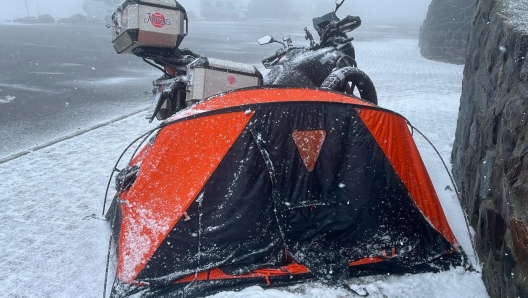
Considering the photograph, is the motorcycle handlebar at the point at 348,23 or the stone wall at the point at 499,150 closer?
the stone wall at the point at 499,150

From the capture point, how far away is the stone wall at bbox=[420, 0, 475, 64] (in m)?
14.3

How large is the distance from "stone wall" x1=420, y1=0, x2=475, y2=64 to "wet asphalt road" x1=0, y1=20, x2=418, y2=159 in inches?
253

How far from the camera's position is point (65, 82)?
11836 mm

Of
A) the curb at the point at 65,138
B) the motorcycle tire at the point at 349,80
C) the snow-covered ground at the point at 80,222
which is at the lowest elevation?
the curb at the point at 65,138

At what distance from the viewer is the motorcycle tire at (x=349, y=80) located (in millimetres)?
4758

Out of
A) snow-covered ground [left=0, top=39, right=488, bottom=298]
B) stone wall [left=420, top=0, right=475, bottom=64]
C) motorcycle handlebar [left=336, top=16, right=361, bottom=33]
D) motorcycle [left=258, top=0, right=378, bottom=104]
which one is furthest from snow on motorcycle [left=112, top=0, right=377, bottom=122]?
stone wall [left=420, top=0, right=475, bottom=64]

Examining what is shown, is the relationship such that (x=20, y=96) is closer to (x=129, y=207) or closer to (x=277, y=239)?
(x=129, y=207)

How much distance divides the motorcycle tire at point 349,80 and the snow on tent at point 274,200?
121 centimetres

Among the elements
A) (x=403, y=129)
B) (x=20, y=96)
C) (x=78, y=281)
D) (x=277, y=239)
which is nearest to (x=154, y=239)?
(x=78, y=281)

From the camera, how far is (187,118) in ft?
10.8

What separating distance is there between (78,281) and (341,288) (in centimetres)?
198

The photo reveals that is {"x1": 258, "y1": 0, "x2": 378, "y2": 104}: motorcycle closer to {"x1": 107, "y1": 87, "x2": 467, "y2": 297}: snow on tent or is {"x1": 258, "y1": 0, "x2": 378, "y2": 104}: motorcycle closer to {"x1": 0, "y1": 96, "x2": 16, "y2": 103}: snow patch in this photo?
{"x1": 107, "y1": 87, "x2": 467, "y2": 297}: snow on tent

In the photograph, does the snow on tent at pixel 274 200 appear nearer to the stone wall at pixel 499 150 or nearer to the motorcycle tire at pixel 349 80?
the stone wall at pixel 499 150

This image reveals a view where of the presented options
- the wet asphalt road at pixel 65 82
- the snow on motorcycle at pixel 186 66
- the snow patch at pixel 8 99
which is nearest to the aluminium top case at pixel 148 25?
the snow on motorcycle at pixel 186 66
